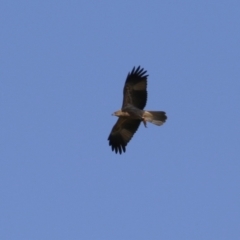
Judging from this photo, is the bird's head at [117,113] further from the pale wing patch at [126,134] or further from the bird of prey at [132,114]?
the pale wing patch at [126,134]

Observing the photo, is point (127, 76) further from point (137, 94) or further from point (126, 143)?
point (126, 143)

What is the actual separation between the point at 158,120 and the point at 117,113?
58.9 inches

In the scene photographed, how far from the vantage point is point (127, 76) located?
23.4 metres

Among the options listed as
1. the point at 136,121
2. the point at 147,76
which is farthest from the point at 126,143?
the point at 147,76

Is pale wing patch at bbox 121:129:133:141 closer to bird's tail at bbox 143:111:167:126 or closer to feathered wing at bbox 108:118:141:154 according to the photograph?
feathered wing at bbox 108:118:141:154

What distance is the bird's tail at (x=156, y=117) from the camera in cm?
2244

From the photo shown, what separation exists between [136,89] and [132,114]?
894 mm

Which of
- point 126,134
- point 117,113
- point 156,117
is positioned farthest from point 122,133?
point 156,117

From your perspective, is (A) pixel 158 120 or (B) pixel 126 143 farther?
(B) pixel 126 143

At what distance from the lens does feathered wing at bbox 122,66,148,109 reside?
75.9 ft

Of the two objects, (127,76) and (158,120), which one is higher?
(127,76)

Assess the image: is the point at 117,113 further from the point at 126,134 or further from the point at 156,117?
the point at 156,117

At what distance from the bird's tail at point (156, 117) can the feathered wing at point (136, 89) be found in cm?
53

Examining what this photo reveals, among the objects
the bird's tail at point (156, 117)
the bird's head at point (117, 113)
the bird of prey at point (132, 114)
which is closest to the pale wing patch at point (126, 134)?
the bird of prey at point (132, 114)
